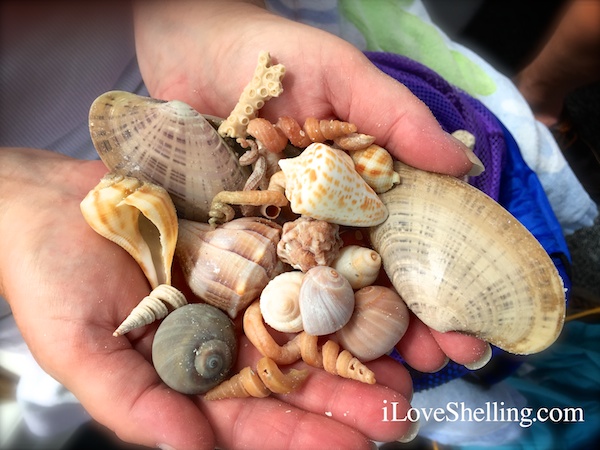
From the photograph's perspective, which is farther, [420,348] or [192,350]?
[420,348]

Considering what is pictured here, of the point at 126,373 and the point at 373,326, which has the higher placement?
the point at 373,326

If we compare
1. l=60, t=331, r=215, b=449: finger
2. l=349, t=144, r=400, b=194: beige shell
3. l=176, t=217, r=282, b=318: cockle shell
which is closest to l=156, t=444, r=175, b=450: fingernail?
l=60, t=331, r=215, b=449: finger

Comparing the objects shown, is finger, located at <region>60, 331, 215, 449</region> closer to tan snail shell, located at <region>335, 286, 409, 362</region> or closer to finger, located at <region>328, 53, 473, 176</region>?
tan snail shell, located at <region>335, 286, 409, 362</region>

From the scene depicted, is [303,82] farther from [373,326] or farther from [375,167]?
[373,326]

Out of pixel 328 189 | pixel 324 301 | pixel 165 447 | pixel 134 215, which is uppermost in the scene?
pixel 328 189

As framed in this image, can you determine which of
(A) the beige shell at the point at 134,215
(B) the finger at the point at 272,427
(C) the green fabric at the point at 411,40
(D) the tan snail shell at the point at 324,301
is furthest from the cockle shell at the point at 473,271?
(C) the green fabric at the point at 411,40

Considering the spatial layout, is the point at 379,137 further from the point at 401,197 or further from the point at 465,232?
the point at 465,232

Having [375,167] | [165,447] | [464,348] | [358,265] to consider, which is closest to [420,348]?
[464,348]
